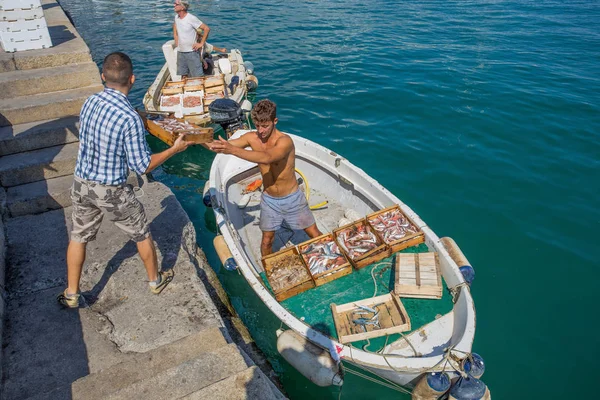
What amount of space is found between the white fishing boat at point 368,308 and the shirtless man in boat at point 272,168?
463 mm

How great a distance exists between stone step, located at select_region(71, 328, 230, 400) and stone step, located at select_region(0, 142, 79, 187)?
456 cm

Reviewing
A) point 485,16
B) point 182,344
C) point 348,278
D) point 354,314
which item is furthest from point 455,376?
point 485,16

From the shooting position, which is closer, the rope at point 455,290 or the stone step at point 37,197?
the rope at point 455,290

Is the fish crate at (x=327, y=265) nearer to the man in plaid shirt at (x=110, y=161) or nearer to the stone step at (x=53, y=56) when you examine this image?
the man in plaid shirt at (x=110, y=161)

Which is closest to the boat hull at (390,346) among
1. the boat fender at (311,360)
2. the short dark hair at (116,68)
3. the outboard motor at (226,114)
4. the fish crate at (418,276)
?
the boat fender at (311,360)

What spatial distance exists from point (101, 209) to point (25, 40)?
6608mm

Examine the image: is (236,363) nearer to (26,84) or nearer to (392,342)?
(392,342)

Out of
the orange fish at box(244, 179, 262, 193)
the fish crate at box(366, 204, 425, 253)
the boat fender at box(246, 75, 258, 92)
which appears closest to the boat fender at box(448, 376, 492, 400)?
the fish crate at box(366, 204, 425, 253)

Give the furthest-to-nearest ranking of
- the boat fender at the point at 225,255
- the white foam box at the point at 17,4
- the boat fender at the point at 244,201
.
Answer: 1. the boat fender at the point at 244,201
2. the white foam box at the point at 17,4
3. the boat fender at the point at 225,255

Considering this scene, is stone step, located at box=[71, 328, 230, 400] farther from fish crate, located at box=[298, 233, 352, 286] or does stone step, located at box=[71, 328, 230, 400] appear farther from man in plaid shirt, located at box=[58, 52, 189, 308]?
fish crate, located at box=[298, 233, 352, 286]

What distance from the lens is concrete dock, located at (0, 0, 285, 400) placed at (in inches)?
146

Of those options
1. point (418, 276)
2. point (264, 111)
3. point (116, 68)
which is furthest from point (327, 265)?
point (116, 68)

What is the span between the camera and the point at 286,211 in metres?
6.46

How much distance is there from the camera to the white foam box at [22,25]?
830 centimetres
